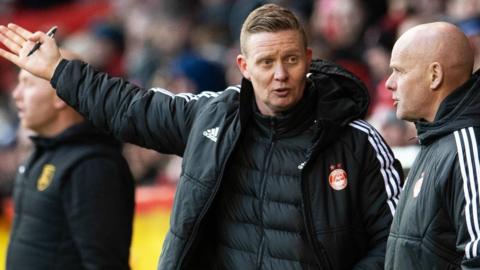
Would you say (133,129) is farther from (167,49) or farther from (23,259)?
(167,49)

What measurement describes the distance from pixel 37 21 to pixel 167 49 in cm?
348

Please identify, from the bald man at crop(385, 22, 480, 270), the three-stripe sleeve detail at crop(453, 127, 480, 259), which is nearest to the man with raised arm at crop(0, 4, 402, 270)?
the bald man at crop(385, 22, 480, 270)

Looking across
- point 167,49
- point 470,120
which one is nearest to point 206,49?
point 167,49

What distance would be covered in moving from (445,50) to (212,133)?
1.14 m

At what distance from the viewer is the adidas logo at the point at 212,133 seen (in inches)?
215

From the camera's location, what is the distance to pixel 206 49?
11.6 m

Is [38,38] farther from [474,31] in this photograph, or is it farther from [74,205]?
[474,31]

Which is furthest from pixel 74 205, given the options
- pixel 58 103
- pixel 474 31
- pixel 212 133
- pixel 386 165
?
pixel 474 31

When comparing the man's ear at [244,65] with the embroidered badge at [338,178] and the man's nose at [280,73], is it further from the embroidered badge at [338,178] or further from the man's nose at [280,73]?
the embroidered badge at [338,178]

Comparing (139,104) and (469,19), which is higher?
→ (469,19)

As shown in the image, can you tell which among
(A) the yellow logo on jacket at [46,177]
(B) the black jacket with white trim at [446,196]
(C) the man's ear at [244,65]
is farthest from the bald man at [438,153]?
(A) the yellow logo on jacket at [46,177]

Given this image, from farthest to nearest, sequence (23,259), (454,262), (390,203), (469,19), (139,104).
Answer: (469,19) < (23,259) < (139,104) < (390,203) < (454,262)

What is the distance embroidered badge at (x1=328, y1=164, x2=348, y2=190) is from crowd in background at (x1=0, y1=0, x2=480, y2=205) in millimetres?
2425

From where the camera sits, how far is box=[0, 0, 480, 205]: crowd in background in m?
8.99
